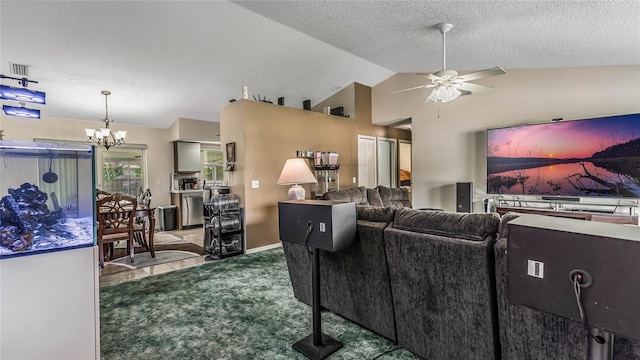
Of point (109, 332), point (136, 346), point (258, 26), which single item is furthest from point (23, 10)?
point (136, 346)

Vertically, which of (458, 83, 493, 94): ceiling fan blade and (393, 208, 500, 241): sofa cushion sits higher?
(458, 83, 493, 94): ceiling fan blade

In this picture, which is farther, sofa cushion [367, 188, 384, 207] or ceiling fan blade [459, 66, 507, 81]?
sofa cushion [367, 188, 384, 207]

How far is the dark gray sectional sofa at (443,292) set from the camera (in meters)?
1.34

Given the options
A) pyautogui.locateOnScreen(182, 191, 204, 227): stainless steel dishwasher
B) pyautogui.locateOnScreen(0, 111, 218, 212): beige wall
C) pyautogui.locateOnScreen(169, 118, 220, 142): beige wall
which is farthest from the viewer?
pyautogui.locateOnScreen(182, 191, 204, 227): stainless steel dishwasher

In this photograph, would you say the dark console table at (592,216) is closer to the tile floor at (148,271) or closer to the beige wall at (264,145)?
the beige wall at (264,145)

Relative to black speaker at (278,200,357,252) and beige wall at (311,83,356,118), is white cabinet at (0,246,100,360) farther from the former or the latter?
beige wall at (311,83,356,118)

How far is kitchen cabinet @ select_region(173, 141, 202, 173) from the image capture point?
6785 millimetres

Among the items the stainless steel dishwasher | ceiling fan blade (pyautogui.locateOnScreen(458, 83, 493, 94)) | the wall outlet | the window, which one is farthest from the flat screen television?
the window

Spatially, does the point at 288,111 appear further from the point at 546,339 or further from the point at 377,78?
the point at 546,339

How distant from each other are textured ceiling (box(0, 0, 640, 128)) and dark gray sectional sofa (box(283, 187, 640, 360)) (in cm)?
235

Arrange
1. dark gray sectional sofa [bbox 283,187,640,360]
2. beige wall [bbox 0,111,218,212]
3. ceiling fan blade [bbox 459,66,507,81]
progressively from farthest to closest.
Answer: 1. beige wall [bbox 0,111,218,212]
2. ceiling fan blade [bbox 459,66,507,81]
3. dark gray sectional sofa [bbox 283,187,640,360]

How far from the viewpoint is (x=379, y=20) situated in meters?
3.36

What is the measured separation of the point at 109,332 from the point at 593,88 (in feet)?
21.1

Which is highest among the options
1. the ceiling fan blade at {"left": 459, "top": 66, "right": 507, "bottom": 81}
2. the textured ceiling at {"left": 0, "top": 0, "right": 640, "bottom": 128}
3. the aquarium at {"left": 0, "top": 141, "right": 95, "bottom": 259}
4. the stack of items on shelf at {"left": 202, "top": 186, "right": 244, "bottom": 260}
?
the textured ceiling at {"left": 0, "top": 0, "right": 640, "bottom": 128}
